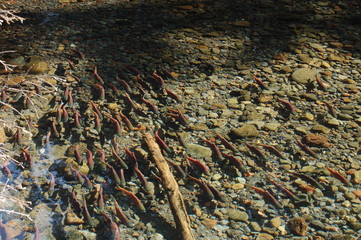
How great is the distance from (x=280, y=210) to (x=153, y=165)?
1124 mm

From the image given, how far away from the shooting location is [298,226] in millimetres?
3676

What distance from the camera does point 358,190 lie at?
4035mm

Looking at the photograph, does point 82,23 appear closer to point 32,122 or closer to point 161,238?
point 32,122

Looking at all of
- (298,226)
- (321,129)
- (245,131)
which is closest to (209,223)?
(298,226)

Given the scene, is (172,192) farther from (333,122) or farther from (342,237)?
(333,122)

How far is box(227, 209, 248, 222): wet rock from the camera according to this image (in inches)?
148

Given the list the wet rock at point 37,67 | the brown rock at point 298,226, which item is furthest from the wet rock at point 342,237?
the wet rock at point 37,67

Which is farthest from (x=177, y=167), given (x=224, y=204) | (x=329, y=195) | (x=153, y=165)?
(x=329, y=195)

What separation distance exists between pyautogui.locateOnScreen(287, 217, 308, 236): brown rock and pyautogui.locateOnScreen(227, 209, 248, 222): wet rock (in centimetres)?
33

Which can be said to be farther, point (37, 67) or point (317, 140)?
point (37, 67)

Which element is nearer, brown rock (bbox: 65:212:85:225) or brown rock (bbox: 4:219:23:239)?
brown rock (bbox: 4:219:23:239)

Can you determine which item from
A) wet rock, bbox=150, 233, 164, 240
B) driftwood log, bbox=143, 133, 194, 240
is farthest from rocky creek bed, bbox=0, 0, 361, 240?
driftwood log, bbox=143, 133, 194, 240

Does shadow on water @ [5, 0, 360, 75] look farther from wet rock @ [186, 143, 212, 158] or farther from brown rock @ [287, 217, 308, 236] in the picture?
brown rock @ [287, 217, 308, 236]

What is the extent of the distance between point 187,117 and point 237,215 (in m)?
1.33
